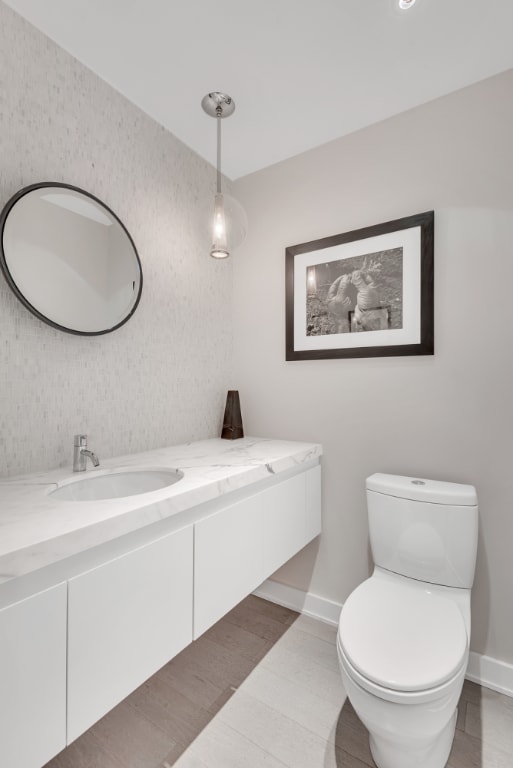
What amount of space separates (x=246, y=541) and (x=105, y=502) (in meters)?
0.58

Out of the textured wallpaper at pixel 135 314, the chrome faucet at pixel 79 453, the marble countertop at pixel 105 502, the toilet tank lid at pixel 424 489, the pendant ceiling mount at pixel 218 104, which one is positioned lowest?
the toilet tank lid at pixel 424 489

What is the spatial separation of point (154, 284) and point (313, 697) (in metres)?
1.86

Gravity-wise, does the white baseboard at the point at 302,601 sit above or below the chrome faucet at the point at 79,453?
below

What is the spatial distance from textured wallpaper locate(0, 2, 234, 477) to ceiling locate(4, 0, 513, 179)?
0.12 metres

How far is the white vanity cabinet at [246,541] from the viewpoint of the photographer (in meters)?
1.15

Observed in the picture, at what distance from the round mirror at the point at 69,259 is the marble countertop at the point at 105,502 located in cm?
57

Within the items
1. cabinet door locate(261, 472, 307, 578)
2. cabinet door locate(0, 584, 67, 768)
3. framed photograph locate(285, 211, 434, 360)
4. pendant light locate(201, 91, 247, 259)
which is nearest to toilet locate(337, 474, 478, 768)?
cabinet door locate(261, 472, 307, 578)

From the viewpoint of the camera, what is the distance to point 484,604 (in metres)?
1.52

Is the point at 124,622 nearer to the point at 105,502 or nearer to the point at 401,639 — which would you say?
the point at 105,502

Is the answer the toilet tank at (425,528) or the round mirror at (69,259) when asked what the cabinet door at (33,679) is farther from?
the toilet tank at (425,528)

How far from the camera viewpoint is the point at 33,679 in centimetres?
73

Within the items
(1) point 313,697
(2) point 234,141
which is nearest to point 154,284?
(2) point 234,141

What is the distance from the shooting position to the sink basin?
1288 millimetres

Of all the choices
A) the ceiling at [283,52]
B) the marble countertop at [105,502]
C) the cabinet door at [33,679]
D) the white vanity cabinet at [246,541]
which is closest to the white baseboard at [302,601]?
the white vanity cabinet at [246,541]
